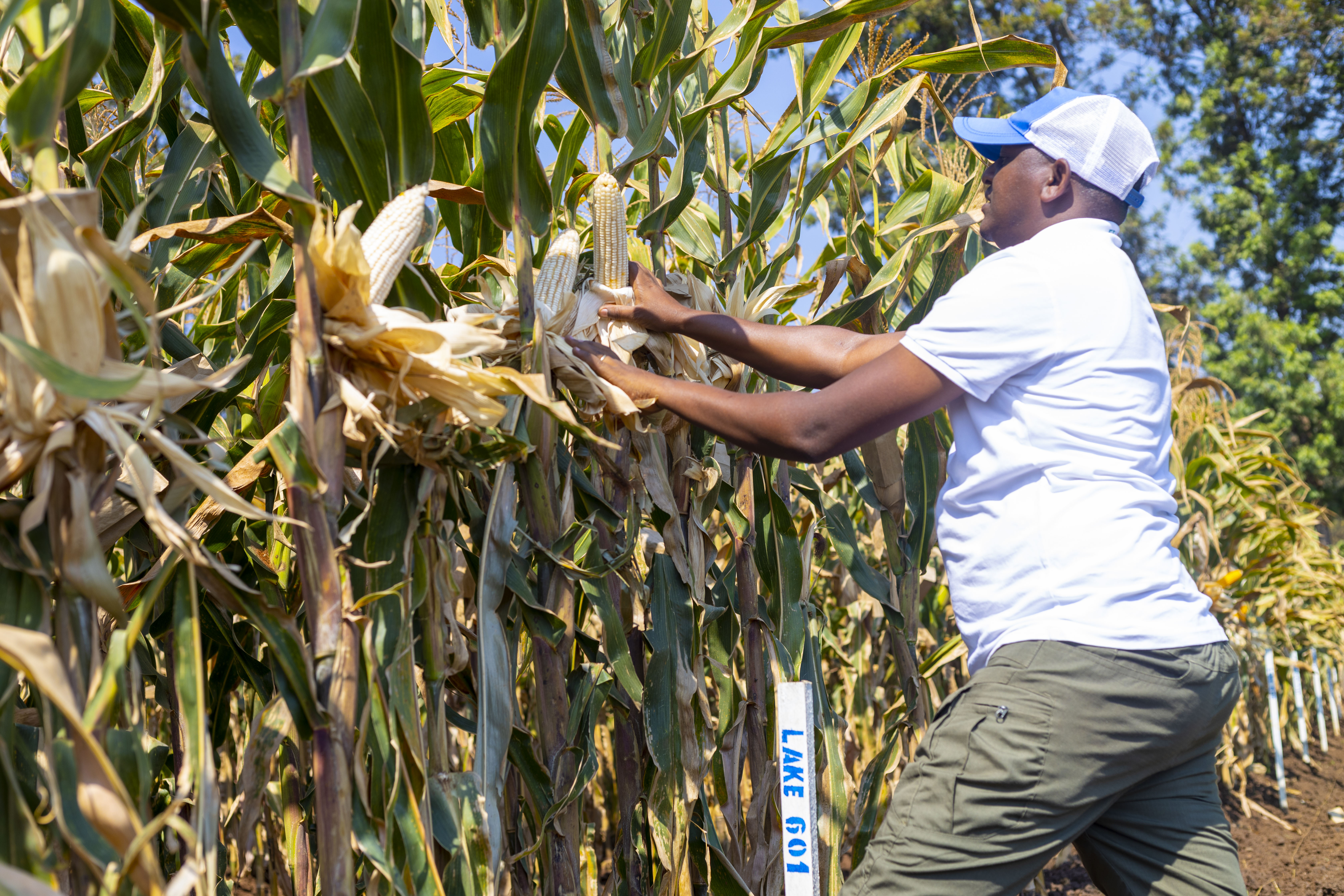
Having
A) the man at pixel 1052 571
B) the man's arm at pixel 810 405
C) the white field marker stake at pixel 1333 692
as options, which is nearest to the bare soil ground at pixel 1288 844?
the white field marker stake at pixel 1333 692

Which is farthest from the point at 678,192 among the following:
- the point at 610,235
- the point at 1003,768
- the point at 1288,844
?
the point at 1288,844

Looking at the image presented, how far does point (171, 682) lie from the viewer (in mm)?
1853

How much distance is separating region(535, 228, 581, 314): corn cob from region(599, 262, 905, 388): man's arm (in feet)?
0.33

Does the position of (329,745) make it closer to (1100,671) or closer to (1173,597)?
(1100,671)

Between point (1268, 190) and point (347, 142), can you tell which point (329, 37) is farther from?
point (1268, 190)

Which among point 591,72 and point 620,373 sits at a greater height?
point 591,72

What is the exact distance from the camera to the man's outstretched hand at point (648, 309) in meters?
1.76

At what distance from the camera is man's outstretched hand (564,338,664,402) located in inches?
63.9

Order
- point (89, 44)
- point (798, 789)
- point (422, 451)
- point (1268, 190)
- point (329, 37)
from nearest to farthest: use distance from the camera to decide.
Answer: point (89, 44) < point (329, 37) < point (422, 451) < point (798, 789) < point (1268, 190)

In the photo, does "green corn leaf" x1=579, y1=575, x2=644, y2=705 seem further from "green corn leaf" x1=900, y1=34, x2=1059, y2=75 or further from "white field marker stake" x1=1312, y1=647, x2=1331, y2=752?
"white field marker stake" x1=1312, y1=647, x2=1331, y2=752

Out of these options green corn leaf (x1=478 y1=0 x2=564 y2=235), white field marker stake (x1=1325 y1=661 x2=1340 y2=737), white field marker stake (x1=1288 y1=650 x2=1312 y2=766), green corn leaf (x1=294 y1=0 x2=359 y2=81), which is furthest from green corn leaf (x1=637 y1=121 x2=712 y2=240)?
white field marker stake (x1=1325 y1=661 x2=1340 y2=737)

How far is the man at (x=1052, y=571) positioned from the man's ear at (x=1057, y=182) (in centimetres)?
2

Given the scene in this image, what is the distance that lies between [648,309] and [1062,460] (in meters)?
0.73

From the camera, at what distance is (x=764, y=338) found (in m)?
1.87
